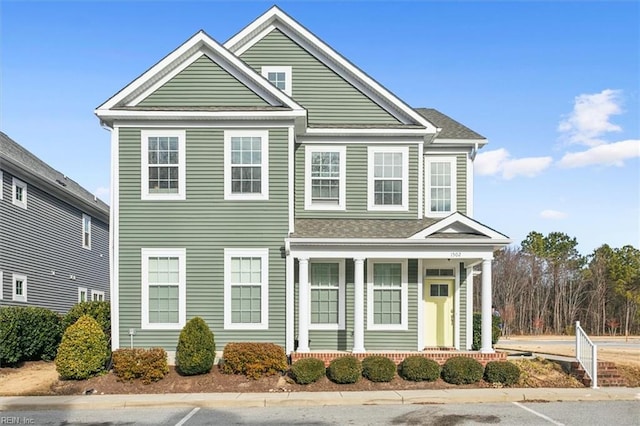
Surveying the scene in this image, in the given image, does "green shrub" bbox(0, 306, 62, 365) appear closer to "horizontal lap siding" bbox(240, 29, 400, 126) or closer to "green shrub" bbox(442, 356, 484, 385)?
"horizontal lap siding" bbox(240, 29, 400, 126)

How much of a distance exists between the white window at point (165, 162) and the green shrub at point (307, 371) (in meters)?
5.61

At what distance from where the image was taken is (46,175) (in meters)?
25.0

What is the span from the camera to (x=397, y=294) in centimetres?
1766

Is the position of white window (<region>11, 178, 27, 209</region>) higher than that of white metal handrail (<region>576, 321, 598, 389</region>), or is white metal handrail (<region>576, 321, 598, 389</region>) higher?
white window (<region>11, 178, 27, 209</region>)

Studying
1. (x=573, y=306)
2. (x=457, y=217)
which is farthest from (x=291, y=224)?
(x=573, y=306)

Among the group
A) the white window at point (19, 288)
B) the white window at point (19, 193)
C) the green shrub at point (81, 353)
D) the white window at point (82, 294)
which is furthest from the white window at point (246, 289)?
the white window at point (82, 294)

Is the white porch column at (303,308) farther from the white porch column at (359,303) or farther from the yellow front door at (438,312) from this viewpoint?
the yellow front door at (438,312)

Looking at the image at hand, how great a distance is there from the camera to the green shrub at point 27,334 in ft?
57.9

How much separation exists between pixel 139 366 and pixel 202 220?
4102 mm

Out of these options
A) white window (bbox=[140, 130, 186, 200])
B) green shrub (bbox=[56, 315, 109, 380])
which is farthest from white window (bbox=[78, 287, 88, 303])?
white window (bbox=[140, 130, 186, 200])

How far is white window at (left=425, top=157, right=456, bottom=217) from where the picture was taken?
749 inches

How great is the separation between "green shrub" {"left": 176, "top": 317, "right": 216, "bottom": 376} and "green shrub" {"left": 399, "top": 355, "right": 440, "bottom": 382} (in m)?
4.87

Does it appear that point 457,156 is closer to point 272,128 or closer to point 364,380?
point 272,128

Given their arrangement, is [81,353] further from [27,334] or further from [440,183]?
[440,183]
